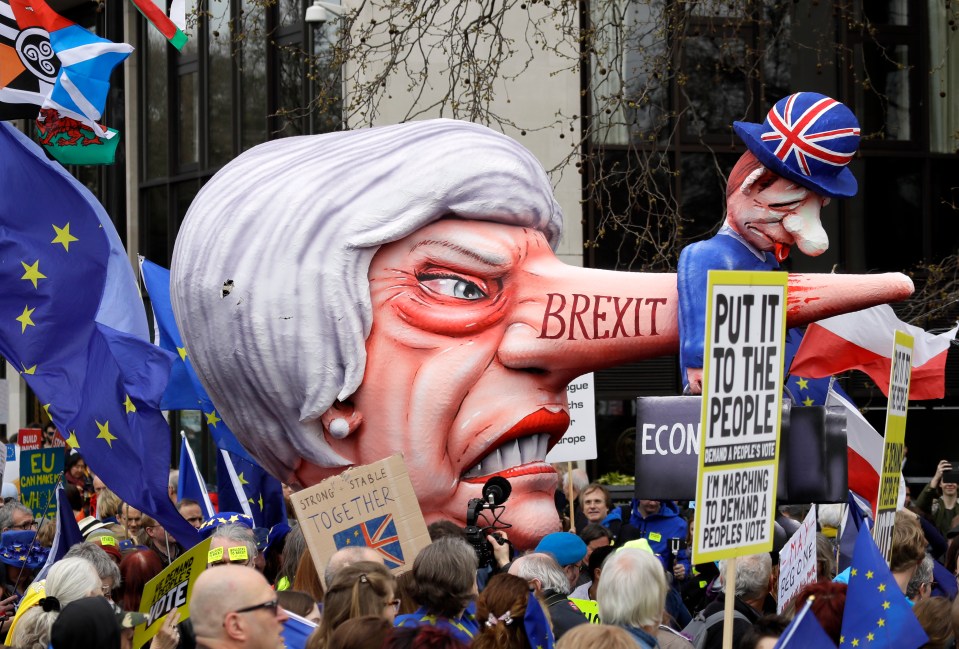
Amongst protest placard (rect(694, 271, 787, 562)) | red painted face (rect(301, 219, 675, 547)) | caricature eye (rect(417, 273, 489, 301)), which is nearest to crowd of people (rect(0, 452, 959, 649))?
protest placard (rect(694, 271, 787, 562))

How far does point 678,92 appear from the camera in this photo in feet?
53.7

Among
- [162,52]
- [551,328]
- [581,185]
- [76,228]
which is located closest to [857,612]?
[551,328]

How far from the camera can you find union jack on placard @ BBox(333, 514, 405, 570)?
6680 mm

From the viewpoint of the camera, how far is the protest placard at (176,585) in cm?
590

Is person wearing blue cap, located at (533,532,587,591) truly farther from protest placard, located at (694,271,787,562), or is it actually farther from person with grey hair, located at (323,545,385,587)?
protest placard, located at (694,271,787,562)

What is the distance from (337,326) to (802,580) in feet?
7.38

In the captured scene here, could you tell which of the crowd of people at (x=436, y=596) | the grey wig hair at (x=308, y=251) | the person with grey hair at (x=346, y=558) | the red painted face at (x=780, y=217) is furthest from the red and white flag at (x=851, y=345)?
the person with grey hair at (x=346, y=558)

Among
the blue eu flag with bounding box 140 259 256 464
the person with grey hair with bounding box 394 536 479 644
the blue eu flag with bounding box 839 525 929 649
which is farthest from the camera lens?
the blue eu flag with bounding box 140 259 256 464

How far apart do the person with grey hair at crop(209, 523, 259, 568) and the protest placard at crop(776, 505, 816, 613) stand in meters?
2.36

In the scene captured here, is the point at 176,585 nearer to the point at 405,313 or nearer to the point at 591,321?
the point at 405,313

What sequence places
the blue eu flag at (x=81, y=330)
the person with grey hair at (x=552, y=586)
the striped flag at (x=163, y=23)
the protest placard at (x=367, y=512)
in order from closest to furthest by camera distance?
the person with grey hair at (x=552, y=586) < the protest placard at (x=367, y=512) < the blue eu flag at (x=81, y=330) < the striped flag at (x=163, y=23)

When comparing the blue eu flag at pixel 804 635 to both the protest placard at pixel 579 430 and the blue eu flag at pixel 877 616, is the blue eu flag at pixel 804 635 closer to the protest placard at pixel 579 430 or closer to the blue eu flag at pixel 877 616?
the blue eu flag at pixel 877 616

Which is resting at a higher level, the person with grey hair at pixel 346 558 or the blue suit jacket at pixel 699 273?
the blue suit jacket at pixel 699 273

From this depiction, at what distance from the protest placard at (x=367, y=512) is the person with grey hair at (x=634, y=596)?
110cm
